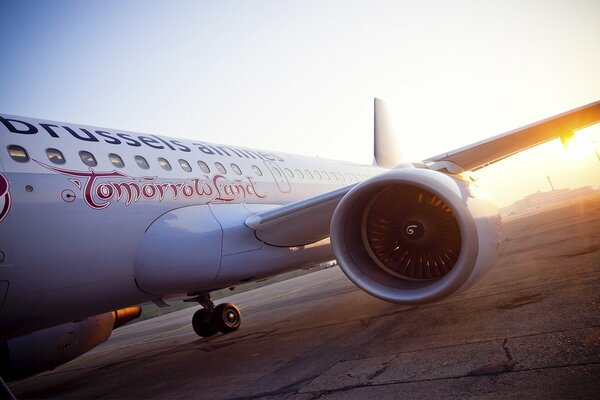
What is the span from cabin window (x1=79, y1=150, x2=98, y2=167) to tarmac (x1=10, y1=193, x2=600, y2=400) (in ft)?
8.57

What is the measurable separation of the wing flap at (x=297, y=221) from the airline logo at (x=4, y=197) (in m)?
2.58

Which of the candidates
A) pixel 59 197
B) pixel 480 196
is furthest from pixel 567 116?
pixel 59 197

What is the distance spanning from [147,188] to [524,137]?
534 cm

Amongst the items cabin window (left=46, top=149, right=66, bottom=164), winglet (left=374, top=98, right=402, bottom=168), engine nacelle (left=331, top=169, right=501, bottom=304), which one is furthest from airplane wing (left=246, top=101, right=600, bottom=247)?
winglet (left=374, top=98, right=402, bottom=168)

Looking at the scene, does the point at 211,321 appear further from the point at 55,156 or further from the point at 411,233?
the point at 411,233

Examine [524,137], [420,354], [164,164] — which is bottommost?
[420,354]

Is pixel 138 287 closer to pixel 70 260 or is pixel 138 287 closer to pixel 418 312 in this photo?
pixel 70 260

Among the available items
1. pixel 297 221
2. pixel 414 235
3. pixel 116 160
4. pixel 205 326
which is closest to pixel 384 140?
pixel 205 326

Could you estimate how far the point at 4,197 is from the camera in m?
3.58

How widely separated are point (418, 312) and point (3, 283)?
15.3 ft

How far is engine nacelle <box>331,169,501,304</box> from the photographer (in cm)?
362

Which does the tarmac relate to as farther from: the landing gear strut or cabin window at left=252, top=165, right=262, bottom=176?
cabin window at left=252, top=165, right=262, bottom=176

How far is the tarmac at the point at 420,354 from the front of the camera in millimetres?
2484

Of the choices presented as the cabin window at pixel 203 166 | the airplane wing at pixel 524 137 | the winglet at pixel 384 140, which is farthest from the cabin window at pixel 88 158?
the winglet at pixel 384 140
